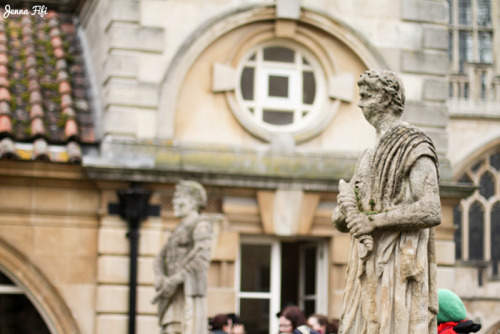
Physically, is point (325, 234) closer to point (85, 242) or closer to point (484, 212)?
point (85, 242)

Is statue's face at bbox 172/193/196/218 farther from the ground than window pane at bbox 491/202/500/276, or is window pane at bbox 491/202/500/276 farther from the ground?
window pane at bbox 491/202/500/276

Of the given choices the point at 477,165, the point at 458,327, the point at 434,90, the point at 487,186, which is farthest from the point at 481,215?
the point at 458,327

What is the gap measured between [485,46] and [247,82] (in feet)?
51.1

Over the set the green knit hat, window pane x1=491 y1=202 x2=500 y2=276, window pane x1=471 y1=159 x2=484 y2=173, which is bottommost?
the green knit hat

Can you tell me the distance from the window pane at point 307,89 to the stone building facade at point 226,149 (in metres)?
0.02

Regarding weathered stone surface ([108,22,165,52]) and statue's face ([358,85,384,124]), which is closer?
statue's face ([358,85,384,124])

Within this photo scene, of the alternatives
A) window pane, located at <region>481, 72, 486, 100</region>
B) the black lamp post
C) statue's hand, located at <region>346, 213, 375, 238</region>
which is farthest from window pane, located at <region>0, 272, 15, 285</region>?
window pane, located at <region>481, 72, 486, 100</region>

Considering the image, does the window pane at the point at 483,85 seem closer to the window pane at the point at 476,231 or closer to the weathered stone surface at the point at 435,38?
the window pane at the point at 476,231

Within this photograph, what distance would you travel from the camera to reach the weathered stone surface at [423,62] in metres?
15.9

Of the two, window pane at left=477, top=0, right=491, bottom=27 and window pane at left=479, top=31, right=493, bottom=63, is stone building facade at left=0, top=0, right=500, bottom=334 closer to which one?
window pane at left=479, top=31, right=493, bottom=63

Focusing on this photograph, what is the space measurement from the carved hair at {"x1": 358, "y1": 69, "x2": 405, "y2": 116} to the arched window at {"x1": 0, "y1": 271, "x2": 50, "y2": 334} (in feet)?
29.3

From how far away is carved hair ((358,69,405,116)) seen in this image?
6.96m

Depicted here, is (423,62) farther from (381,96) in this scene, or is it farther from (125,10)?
(381,96)

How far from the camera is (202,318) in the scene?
11867 mm
